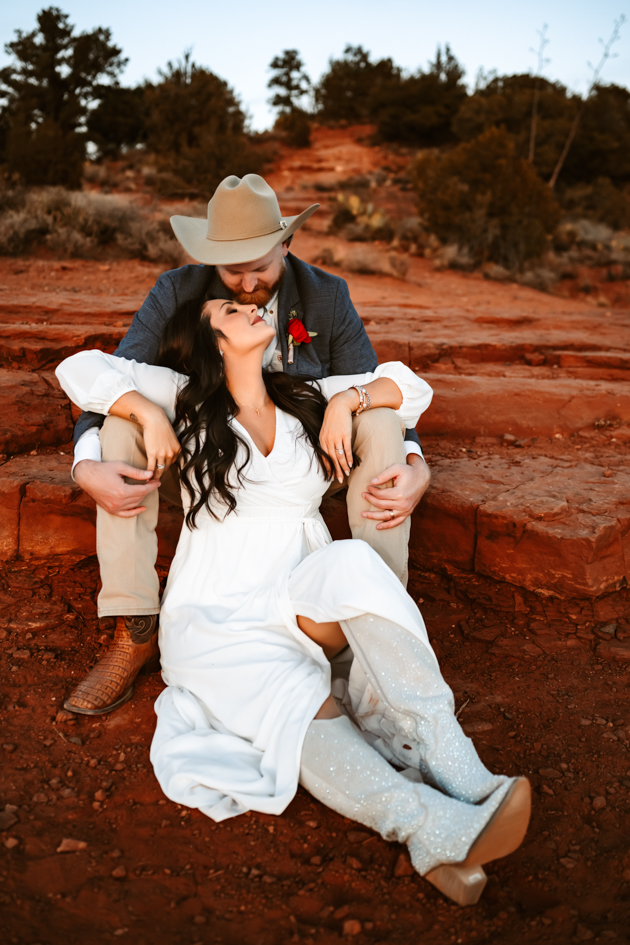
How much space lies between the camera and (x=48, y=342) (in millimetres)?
4695

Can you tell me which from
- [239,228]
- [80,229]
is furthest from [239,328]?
[80,229]

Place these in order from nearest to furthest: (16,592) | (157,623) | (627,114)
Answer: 1. (157,623)
2. (16,592)
3. (627,114)

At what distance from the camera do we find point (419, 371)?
16.8ft

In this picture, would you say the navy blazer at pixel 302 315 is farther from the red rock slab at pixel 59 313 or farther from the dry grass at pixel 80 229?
the dry grass at pixel 80 229

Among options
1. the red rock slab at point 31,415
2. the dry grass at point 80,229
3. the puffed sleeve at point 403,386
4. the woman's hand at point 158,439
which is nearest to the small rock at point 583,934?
the puffed sleeve at point 403,386

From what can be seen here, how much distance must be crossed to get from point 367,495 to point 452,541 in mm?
883

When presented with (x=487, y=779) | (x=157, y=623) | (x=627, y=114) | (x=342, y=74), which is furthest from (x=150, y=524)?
(x=342, y=74)

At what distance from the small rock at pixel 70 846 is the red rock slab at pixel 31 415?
242cm

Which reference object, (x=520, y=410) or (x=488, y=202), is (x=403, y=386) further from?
(x=488, y=202)

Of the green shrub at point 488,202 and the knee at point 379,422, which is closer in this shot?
the knee at point 379,422

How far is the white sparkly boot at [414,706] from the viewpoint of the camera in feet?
6.30

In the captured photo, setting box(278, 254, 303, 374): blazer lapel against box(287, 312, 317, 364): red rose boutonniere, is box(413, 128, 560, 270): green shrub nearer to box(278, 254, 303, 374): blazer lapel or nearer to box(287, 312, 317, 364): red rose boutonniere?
box(278, 254, 303, 374): blazer lapel

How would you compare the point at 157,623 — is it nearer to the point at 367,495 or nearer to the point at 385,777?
the point at 367,495

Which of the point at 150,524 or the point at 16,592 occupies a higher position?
the point at 150,524
